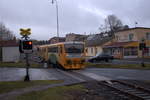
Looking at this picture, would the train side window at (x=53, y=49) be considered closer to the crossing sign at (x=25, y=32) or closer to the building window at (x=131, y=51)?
the crossing sign at (x=25, y=32)

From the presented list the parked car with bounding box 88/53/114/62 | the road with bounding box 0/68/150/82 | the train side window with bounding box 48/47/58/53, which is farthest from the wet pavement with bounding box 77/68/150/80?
the parked car with bounding box 88/53/114/62

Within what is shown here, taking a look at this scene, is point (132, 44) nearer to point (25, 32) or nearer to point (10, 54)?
point (10, 54)

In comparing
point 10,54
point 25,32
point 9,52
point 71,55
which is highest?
point 25,32

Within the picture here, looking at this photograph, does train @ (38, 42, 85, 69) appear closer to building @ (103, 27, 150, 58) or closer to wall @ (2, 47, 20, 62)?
wall @ (2, 47, 20, 62)

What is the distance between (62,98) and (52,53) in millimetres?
18697

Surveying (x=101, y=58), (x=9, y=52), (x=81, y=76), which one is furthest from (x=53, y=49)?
(x=101, y=58)

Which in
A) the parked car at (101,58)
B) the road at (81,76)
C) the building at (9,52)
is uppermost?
the building at (9,52)

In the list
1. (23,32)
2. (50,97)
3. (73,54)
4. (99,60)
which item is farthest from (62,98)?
(99,60)

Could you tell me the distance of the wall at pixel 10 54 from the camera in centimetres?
3575

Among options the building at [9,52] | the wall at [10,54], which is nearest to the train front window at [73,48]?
the building at [9,52]

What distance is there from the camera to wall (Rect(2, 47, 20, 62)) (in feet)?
117

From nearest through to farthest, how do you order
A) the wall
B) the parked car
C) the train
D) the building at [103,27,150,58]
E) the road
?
the road, the train, the wall, the parked car, the building at [103,27,150,58]

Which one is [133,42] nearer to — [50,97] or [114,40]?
[114,40]

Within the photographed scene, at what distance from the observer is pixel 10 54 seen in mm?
36281
